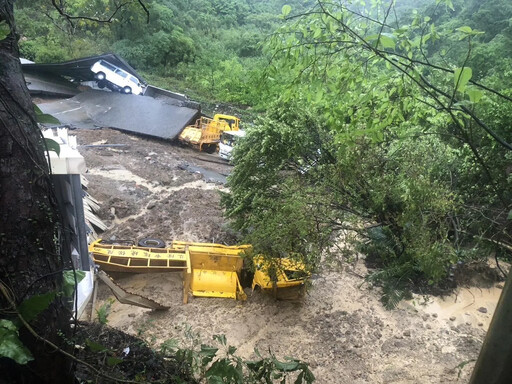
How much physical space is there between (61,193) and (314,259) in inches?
196

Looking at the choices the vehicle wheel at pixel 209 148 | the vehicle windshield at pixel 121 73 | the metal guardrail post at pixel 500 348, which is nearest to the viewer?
the metal guardrail post at pixel 500 348

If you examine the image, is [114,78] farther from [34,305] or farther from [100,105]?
[34,305]

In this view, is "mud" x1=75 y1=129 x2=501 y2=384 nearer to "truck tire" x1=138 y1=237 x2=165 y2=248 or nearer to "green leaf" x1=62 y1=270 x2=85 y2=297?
"truck tire" x1=138 y1=237 x2=165 y2=248

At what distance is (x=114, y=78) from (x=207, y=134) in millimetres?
7317

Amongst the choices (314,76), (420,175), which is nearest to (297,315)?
(420,175)

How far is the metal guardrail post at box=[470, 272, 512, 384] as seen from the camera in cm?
121

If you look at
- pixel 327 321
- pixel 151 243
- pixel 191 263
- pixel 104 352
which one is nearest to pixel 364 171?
pixel 327 321

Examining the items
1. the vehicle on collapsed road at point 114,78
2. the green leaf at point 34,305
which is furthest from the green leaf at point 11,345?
the vehicle on collapsed road at point 114,78

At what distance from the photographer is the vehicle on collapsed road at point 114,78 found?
24.1m

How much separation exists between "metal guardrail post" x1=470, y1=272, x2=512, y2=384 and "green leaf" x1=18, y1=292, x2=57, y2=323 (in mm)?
1496

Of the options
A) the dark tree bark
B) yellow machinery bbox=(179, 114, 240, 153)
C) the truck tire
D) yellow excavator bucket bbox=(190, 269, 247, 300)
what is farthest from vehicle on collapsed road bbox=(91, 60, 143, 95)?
the dark tree bark

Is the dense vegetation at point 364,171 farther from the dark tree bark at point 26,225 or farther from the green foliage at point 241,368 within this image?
the dark tree bark at point 26,225

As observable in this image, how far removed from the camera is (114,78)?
2433 centimetres

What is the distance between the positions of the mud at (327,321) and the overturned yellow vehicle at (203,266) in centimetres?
30
